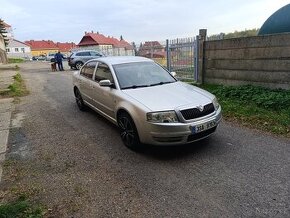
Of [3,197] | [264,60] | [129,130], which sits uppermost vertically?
[264,60]

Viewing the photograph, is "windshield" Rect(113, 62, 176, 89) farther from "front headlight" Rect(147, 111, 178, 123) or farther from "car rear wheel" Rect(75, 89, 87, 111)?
"car rear wheel" Rect(75, 89, 87, 111)

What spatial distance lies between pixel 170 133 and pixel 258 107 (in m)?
3.79

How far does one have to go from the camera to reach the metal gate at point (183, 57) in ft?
36.0

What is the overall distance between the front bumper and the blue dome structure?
6085 mm

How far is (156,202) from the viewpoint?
10.7 ft

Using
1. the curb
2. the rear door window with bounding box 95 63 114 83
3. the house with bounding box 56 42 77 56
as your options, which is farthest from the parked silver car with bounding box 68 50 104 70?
the house with bounding box 56 42 77 56

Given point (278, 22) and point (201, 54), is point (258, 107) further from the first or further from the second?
point (201, 54)

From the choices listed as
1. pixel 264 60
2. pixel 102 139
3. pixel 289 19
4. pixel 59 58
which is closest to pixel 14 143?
pixel 102 139

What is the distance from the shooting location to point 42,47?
10444 centimetres

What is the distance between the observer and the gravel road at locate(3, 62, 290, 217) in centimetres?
318

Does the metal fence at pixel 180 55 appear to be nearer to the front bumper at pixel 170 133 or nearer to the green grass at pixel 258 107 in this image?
the green grass at pixel 258 107

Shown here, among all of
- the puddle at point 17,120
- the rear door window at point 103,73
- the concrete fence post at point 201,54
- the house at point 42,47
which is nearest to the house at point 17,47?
the house at point 42,47

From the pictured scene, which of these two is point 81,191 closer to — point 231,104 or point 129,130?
point 129,130

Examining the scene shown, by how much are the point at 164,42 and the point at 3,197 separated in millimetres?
10895
